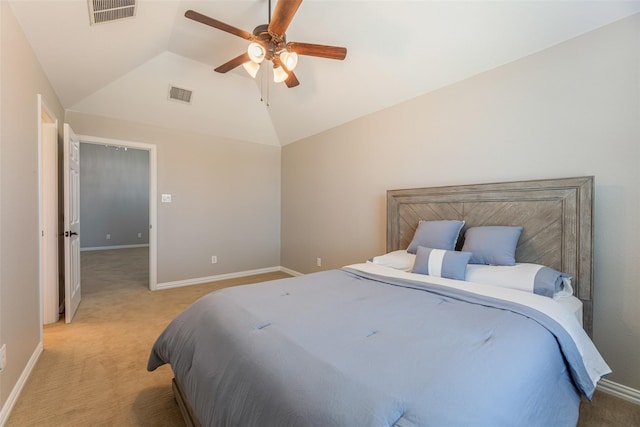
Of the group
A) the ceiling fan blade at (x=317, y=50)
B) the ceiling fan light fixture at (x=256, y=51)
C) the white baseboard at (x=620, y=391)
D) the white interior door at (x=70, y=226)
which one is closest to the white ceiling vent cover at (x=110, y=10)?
the ceiling fan light fixture at (x=256, y=51)

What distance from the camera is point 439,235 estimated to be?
8.04ft

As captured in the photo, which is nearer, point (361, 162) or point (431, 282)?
point (431, 282)

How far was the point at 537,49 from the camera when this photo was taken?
220cm

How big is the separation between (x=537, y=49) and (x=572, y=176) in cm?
104

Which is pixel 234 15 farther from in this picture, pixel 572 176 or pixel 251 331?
pixel 572 176

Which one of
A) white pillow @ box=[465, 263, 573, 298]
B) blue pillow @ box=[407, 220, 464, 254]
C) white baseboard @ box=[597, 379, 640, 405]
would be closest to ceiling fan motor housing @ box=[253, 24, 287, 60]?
blue pillow @ box=[407, 220, 464, 254]

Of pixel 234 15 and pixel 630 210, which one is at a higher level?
pixel 234 15

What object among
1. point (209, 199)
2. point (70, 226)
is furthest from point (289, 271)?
point (70, 226)

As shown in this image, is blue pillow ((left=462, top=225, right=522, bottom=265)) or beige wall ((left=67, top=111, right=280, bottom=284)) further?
beige wall ((left=67, top=111, right=280, bottom=284))

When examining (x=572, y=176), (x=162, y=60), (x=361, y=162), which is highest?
(x=162, y=60)

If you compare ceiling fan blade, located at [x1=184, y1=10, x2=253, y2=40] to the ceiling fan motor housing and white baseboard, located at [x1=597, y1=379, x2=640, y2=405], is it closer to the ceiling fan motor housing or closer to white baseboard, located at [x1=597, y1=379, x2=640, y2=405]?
the ceiling fan motor housing

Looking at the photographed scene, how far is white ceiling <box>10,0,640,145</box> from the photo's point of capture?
2.05 m

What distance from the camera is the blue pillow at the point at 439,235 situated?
7.88 feet

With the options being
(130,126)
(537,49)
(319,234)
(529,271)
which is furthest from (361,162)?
(130,126)
